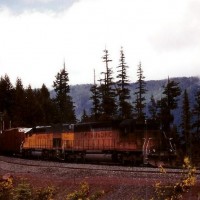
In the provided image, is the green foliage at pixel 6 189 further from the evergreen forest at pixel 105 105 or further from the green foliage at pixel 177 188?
the evergreen forest at pixel 105 105

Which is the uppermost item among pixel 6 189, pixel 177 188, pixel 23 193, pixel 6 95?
pixel 6 95

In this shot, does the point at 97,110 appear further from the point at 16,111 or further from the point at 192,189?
the point at 192,189

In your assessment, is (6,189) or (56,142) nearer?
(6,189)

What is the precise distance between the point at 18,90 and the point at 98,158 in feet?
183

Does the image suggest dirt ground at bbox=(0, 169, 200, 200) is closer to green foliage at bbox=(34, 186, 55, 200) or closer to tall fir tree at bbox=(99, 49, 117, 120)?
green foliage at bbox=(34, 186, 55, 200)

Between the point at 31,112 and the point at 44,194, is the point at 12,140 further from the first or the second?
the point at 31,112

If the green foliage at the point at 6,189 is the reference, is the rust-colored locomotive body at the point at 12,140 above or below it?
above

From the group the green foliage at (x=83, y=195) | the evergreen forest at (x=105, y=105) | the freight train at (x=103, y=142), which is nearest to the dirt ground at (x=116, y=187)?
the green foliage at (x=83, y=195)

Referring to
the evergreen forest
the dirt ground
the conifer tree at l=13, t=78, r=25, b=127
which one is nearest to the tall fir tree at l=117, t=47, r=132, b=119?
the evergreen forest

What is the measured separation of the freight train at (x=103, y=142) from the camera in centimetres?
2692

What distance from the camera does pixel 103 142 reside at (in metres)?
30.4

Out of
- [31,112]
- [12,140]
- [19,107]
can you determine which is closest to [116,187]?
[12,140]

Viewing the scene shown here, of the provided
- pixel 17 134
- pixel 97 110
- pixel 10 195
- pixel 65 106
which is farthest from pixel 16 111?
pixel 10 195

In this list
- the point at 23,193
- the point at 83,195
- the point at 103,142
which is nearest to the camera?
the point at 83,195
